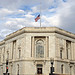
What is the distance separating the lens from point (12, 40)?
51125 millimetres

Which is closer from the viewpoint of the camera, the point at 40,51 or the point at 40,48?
the point at 40,51

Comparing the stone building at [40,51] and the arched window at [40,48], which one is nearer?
the stone building at [40,51]

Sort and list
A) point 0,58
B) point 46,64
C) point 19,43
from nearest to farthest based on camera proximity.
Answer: point 46,64, point 19,43, point 0,58

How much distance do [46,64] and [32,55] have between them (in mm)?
4050

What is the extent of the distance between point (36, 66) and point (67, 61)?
9.32 metres

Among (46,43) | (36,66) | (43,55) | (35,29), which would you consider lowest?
(36,66)

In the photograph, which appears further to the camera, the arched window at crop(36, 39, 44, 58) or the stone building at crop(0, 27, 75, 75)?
the arched window at crop(36, 39, 44, 58)

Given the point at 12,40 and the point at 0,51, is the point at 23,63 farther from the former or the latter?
the point at 0,51

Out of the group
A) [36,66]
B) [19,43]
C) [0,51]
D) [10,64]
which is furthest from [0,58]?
[36,66]

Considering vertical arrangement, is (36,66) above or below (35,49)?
below

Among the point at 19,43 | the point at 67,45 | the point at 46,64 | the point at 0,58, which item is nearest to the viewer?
the point at 46,64

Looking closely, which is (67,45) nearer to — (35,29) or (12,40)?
(35,29)

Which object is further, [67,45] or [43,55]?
[67,45]

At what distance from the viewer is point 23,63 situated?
43.0 metres
